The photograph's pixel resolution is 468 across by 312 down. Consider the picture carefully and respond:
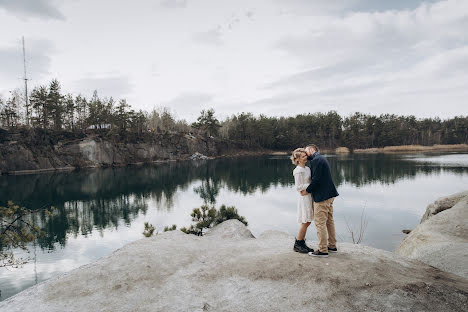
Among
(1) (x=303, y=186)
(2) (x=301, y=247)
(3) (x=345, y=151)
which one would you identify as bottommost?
(2) (x=301, y=247)

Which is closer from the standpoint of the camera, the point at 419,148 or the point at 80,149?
the point at 80,149

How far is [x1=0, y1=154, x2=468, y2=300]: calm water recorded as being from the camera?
1681cm

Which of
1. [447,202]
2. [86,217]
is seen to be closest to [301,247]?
[447,202]

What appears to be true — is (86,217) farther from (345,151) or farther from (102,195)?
(345,151)

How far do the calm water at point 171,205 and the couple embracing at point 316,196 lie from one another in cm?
1063

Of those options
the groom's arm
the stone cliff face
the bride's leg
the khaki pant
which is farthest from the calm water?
the stone cliff face

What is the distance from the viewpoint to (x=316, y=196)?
6957mm

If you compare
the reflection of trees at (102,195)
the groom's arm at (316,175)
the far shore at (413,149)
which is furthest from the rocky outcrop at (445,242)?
the far shore at (413,149)

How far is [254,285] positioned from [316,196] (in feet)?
8.80

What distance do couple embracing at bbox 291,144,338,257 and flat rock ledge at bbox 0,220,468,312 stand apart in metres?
0.38

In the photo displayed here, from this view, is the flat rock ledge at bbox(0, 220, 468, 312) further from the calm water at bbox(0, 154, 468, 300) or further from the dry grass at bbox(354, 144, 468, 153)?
the dry grass at bbox(354, 144, 468, 153)

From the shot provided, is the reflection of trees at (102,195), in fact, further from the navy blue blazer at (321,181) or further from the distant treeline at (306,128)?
the distant treeline at (306,128)

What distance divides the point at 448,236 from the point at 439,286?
237 inches

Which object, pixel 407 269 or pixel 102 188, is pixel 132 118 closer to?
pixel 102 188
